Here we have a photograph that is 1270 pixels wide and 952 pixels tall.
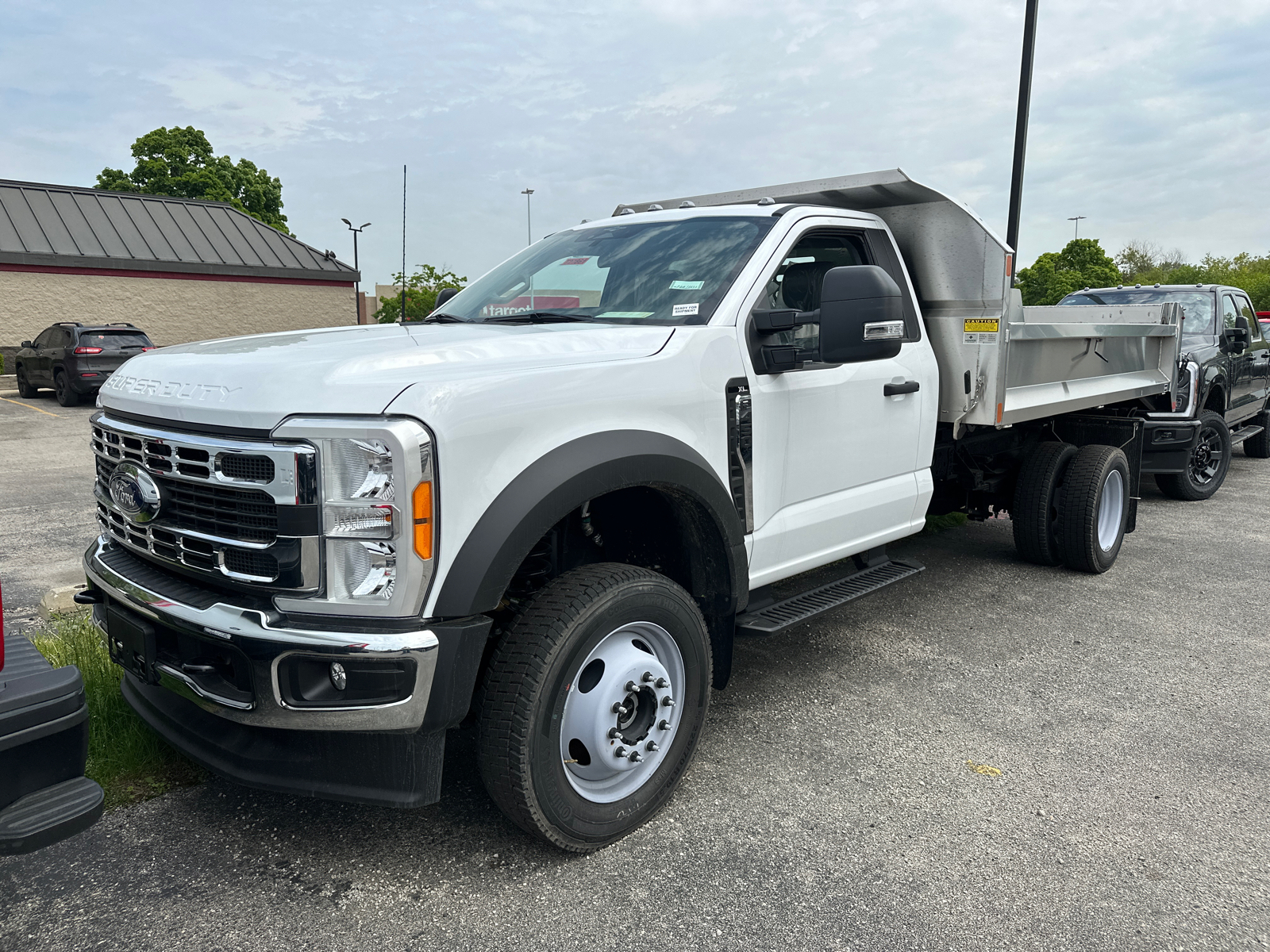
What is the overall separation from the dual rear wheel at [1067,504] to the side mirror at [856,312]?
3.23 meters

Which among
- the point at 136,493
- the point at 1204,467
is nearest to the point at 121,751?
the point at 136,493

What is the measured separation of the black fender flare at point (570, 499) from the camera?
2545 millimetres

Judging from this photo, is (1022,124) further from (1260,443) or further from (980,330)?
(980,330)

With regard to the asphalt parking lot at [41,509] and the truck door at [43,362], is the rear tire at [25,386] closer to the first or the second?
the truck door at [43,362]

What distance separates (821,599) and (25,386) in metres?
21.0

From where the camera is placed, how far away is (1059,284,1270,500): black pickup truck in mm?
8883

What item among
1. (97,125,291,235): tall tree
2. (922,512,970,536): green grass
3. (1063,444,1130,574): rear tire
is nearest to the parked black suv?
(922,512,970,536): green grass

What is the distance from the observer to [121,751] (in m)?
3.46

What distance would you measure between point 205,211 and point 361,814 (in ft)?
107

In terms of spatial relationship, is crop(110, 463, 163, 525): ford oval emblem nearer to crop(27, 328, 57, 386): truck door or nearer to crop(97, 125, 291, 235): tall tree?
crop(27, 328, 57, 386): truck door

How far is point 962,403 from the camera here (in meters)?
4.81

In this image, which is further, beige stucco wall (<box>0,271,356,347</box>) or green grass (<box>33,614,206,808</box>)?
beige stucco wall (<box>0,271,356,347</box>)

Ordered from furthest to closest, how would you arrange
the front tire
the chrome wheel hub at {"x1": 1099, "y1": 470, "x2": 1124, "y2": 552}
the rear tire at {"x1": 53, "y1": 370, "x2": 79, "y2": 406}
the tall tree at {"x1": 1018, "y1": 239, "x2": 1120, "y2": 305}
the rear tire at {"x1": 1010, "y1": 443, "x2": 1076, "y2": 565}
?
the tall tree at {"x1": 1018, "y1": 239, "x2": 1120, "y2": 305} → the rear tire at {"x1": 53, "y1": 370, "x2": 79, "y2": 406} → the chrome wheel hub at {"x1": 1099, "y1": 470, "x2": 1124, "y2": 552} → the rear tire at {"x1": 1010, "y1": 443, "x2": 1076, "y2": 565} → the front tire

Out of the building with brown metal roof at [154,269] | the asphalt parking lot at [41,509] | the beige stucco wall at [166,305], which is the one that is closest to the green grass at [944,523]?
the asphalt parking lot at [41,509]
